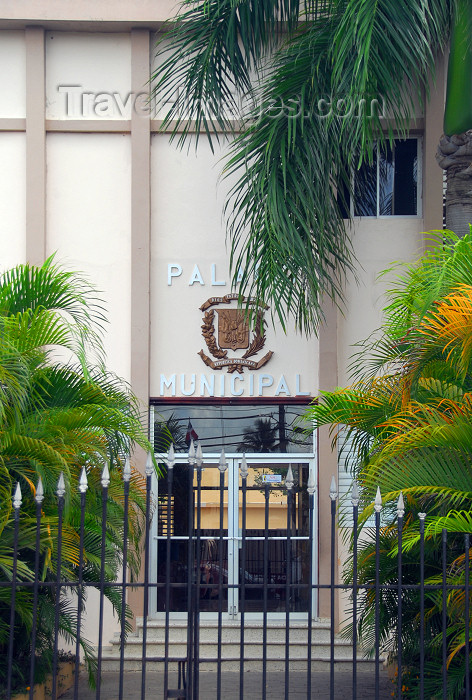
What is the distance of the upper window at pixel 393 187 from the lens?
35.3 ft

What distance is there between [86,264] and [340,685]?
568 centimetres

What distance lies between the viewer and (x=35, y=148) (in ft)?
34.1

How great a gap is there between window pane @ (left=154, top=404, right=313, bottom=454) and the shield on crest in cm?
80

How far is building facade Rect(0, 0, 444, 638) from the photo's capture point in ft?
34.0

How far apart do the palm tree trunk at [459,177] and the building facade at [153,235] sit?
5.55ft

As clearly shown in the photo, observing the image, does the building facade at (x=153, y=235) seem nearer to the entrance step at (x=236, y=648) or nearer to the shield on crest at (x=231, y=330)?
the shield on crest at (x=231, y=330)

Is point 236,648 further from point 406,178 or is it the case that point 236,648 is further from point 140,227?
point 406,178

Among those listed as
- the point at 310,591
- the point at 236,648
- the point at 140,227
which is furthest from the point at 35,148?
the point at 310,591

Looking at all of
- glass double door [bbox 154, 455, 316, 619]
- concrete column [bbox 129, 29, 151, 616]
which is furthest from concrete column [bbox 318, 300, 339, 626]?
concrete column [bbox 129, 29, 151, 616]

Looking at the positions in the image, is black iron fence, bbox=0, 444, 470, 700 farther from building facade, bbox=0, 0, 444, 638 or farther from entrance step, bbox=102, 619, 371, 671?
building facade, bbox=0, 0, 444, 638

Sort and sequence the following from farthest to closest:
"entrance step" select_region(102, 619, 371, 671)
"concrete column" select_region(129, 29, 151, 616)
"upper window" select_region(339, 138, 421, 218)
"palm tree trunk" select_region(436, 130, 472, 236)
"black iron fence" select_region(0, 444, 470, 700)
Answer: "upper window" select_region(339, 138, 421, 218) → "concrete column" select_region(129, 29, 151, 616) → "entrance step" select_region(102, 619, 371, 671) → "palm tree trunk" select_region(436, 130, 472, 236) → "black iron fence" select_region(0, 444, 470, 700)

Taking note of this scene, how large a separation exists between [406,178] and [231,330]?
3001 mm

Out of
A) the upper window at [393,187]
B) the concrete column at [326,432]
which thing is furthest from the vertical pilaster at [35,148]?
the upper window at [393,187]

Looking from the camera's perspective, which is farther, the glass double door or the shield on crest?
the glass double door
